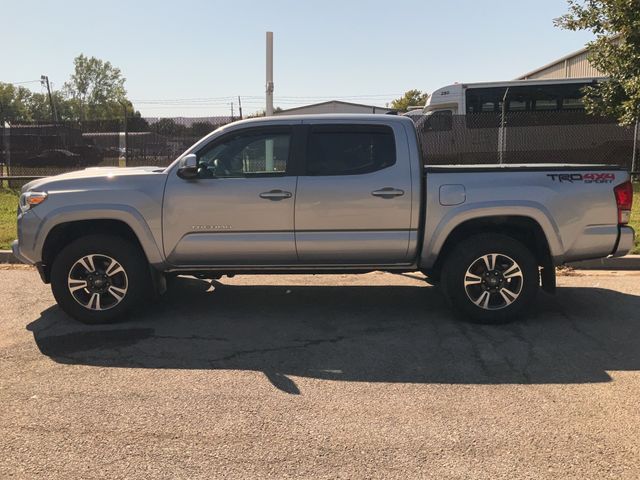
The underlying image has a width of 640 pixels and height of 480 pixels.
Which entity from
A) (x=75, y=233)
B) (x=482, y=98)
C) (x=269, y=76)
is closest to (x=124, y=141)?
(x=269, y=76)

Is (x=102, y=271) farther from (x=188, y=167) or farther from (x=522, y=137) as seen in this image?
(x=522, y=137)

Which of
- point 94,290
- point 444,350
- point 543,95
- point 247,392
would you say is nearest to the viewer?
point 247,392

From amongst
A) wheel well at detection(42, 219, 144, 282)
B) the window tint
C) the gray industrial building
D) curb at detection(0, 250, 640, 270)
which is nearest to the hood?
wheel well at detection(42, 219, 144, 282)

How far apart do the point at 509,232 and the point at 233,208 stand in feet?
8.67

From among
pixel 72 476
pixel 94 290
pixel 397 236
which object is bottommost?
pixel 72 476

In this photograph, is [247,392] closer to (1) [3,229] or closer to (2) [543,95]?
(1) [3,229]

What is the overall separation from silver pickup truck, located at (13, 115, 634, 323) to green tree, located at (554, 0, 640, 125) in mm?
9097

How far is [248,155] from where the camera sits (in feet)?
17.9

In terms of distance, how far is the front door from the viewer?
17.3 ft

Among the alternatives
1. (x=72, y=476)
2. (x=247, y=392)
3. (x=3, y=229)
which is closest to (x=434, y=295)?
(x=247, y=392)

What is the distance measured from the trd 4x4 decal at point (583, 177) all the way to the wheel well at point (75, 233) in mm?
3943

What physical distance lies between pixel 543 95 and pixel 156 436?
17.7m

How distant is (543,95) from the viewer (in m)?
18.1

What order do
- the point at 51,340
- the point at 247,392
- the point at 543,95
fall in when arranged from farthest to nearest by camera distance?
the point at 543,95 < the point at 51,340 < the point at 247,392
